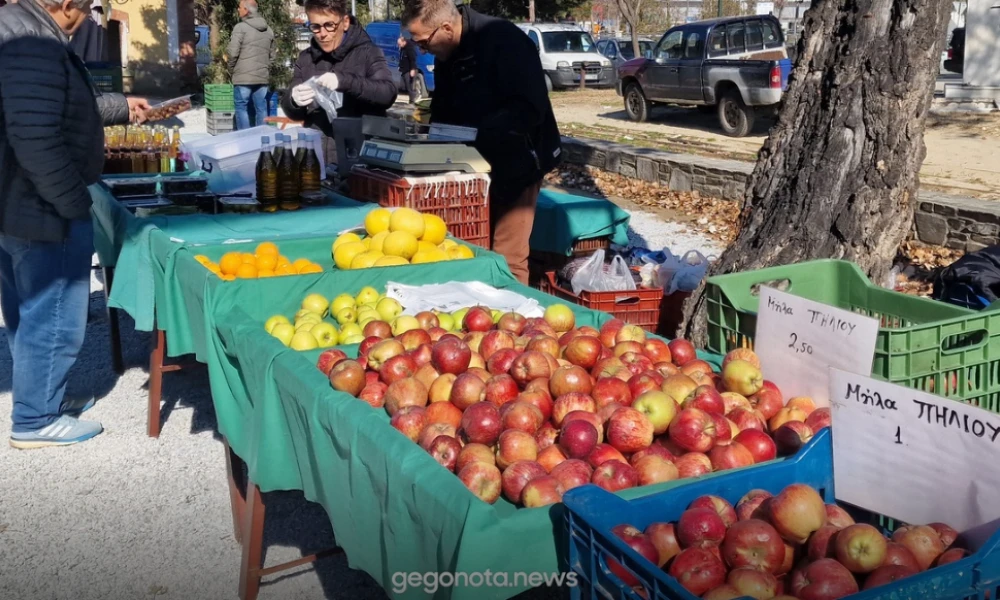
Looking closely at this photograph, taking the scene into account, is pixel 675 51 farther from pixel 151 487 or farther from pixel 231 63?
pixel 151 487

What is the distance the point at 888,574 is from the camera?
66.7 inches

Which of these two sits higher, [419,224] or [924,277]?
[419,224]

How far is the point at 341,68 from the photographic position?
6156 mm

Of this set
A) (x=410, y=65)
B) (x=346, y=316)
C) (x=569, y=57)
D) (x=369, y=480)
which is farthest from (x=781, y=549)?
(x=569, y=57)

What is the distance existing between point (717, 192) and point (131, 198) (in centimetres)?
680

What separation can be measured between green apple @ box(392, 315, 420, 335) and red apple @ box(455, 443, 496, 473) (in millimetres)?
982

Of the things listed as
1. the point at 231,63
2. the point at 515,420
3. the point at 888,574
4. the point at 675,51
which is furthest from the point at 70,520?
the point at 675,51

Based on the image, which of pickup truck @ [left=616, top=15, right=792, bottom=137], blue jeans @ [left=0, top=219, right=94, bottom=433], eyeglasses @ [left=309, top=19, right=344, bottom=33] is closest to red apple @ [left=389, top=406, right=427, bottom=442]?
blue jeans @ [left=0, top=219, right=94, bottom=433]

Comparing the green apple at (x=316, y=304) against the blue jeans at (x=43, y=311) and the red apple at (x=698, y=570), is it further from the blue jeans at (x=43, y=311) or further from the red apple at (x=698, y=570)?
the red apple at (x=698, y=570)

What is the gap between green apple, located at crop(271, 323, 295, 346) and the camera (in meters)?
3.28

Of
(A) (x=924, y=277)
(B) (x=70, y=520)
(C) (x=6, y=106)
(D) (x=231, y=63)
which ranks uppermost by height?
(D) (x=231, y=63)

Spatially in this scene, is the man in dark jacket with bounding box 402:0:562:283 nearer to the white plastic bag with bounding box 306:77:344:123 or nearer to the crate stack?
the white plastic bag with bounding box 306:77:344:123

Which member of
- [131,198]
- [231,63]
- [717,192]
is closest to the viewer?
[131,198]

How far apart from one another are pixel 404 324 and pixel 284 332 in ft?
1.38
